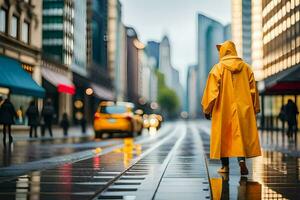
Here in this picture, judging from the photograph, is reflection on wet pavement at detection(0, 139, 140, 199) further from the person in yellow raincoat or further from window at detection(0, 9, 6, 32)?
window at detection(0, 9, 6, 32)

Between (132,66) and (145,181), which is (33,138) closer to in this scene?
(145,181)

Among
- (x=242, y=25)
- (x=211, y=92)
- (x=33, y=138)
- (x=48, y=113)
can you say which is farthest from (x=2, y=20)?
(x=242, y=25)

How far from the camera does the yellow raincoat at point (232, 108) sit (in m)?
7.59

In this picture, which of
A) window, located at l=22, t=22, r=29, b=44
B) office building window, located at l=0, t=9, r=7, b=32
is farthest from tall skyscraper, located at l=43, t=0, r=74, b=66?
office building window, located at l=0, t=9, r=7, b=32

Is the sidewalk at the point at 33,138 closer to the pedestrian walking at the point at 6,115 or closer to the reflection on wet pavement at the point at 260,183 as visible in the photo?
the pedestrian walking at the point at 6,115

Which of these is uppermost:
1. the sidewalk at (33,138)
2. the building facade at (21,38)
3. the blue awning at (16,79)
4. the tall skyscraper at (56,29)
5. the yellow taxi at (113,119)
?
the tall skyscraper at (56,29)

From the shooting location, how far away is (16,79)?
93.6 feet

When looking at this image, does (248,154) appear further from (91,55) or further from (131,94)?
(131,94)

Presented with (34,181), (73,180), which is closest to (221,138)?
(73,180)

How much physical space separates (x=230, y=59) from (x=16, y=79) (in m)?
22.2

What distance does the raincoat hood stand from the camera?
7883mm

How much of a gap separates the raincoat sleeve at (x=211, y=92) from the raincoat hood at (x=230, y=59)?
215mm

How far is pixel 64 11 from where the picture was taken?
5341 cm

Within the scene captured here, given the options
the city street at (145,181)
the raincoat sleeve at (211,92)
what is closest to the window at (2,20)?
the city street at (145,181)
